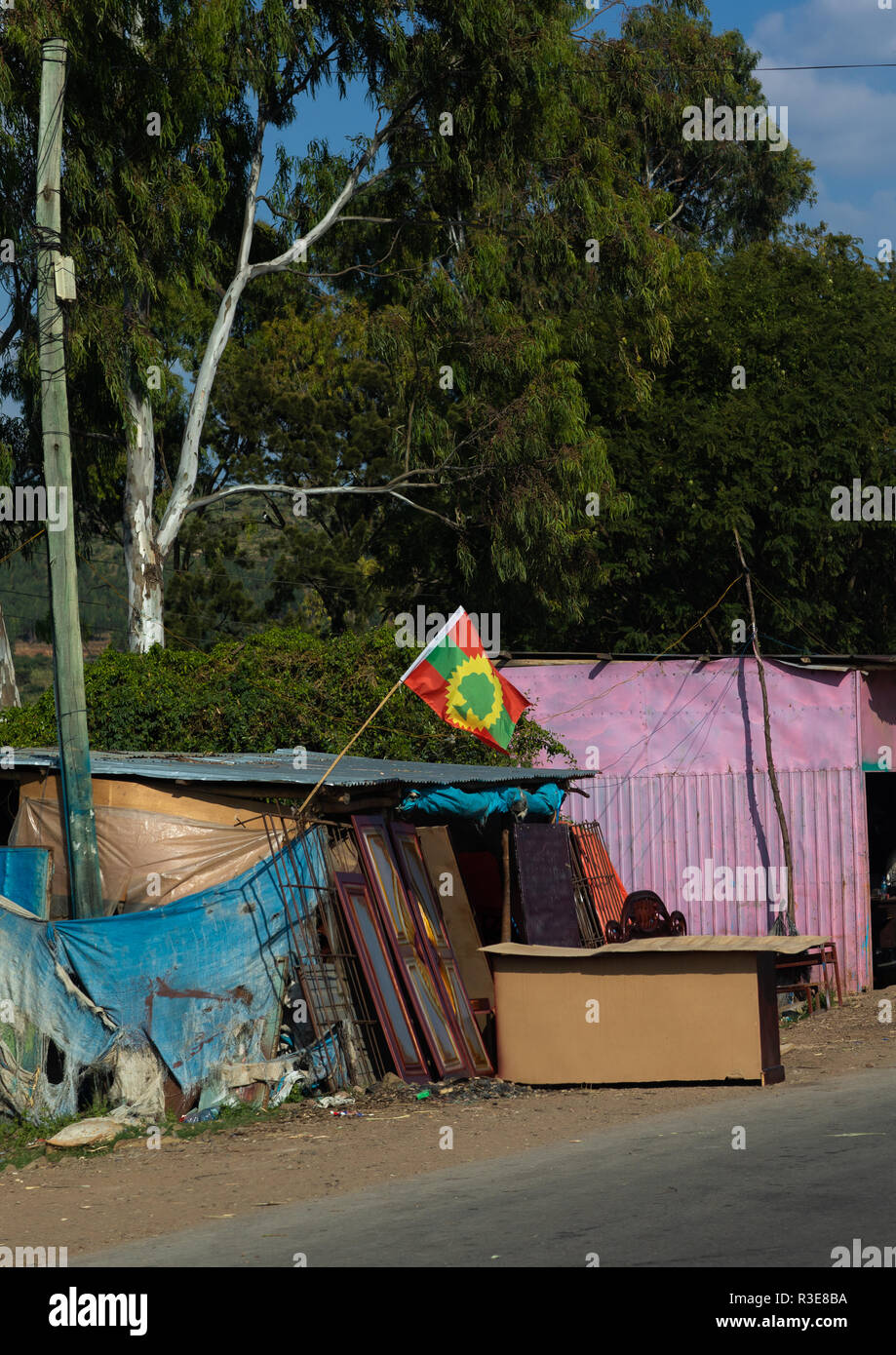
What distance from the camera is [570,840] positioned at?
55.9 feet

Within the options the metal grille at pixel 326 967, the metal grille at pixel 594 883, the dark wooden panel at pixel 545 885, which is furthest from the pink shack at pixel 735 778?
the metal grille at pixel 326 967

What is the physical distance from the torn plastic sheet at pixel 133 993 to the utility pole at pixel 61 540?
0.70 meters

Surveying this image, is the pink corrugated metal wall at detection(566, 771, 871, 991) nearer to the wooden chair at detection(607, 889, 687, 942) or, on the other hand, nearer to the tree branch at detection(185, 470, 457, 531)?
the wooden chair at detection(607, 889, 687, 942)

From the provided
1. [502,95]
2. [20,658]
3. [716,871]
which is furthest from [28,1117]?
[20,658]

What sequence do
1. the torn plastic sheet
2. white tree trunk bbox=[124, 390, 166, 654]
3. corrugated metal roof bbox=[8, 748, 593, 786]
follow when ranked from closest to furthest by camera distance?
the torn plastic sheet < corrugated metal roof bbox=[8, 748, 593, 786] < white tree trunk bbox=[124, 390, 166, 654]

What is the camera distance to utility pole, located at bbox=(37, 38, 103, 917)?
11547 mm

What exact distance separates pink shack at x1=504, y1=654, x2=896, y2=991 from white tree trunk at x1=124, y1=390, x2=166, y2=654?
6.02m

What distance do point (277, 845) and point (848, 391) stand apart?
1589cm

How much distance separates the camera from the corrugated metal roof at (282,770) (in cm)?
1231

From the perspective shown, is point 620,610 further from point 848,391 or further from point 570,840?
point 570,840

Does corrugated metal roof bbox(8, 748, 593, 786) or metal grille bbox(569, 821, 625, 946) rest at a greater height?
corrugated metal roof bbox(8, 748, 593, 786)

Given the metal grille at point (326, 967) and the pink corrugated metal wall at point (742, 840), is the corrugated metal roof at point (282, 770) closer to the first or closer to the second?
the metal grille at point (326, 967)

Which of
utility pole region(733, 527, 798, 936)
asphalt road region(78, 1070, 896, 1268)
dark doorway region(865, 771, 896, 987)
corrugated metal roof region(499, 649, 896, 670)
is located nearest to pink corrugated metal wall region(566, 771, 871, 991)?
utility pole region(733, 527, 798, 936)

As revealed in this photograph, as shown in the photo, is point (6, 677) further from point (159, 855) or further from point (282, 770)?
point (159, 855)
